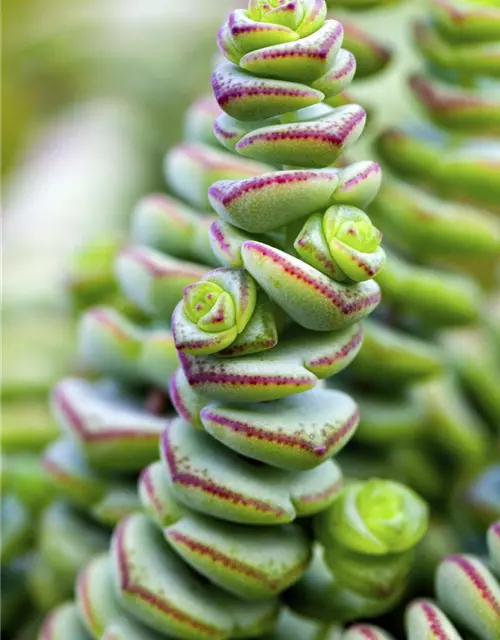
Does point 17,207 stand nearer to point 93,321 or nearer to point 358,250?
point 93,321

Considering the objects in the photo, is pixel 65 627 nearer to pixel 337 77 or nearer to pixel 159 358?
Answer: pixel 159 358

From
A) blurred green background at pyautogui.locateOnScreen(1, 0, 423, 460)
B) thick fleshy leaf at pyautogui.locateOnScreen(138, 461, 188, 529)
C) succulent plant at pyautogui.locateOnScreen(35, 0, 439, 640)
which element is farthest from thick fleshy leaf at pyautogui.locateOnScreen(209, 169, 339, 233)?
blurred green background at pyautogui.locateOnScreen(1, 0, 423, 460)

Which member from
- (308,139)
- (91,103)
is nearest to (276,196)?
(308,139)

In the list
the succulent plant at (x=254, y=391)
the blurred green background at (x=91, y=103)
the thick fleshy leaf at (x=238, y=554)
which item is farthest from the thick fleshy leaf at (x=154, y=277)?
the blurred green background at (x=91, y=103)

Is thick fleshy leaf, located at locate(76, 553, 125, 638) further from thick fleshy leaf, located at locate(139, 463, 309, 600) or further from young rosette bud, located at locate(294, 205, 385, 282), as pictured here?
young rosette bud, located at locate(294, 205, 385, 282)

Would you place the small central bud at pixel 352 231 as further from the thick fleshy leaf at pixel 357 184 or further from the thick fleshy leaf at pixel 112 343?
the thick fleshy leaf at pixel 112 343
